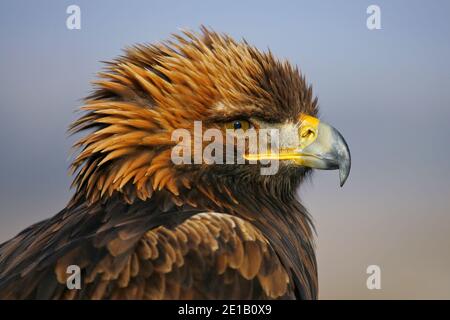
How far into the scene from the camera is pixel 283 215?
4004mm

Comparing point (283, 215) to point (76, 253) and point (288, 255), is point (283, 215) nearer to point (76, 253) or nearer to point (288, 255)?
point (288, 255)

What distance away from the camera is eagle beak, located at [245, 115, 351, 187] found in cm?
393

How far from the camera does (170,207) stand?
3576mm

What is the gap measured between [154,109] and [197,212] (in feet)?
1.80

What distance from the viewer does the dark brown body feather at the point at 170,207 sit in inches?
127

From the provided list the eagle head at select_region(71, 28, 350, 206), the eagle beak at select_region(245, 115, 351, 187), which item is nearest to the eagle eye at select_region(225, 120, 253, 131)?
the eagle head at select_region(71, 28, 350, 206)

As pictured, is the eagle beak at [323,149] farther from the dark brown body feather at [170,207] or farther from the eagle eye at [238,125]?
the eagle eye at [238,125]

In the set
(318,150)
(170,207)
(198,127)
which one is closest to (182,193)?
(170,207)

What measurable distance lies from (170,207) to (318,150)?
820mm

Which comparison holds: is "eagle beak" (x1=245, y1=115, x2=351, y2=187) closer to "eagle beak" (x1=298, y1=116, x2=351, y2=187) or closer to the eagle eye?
"eagle beak" (x1=298, y1=116, x2=351, y2=187)

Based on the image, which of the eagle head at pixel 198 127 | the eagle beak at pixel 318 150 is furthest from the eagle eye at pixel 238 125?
the eagle beak at pixel 318 150

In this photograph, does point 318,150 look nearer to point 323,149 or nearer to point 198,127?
point 323,149
